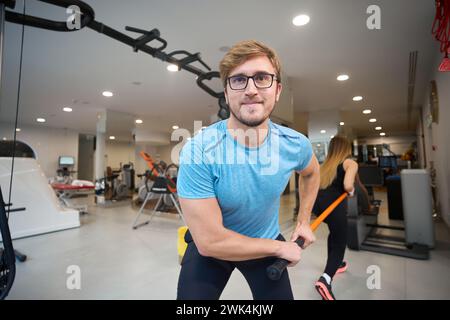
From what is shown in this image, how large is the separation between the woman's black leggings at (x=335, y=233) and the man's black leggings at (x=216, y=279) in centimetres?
115

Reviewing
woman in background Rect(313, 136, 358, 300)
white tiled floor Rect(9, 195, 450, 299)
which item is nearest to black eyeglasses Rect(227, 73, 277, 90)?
woman in background Rect(313, 136, 358, 300)

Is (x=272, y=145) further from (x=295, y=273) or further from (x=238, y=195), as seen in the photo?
(x=295, y=273)

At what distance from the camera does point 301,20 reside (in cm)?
266

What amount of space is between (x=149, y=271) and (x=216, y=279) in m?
1.67

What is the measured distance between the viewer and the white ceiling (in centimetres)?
249

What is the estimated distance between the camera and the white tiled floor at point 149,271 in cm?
196

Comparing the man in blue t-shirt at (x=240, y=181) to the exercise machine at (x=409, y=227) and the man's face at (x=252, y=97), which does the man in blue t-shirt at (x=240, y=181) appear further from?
the exercise machine at (x=409, y=227)

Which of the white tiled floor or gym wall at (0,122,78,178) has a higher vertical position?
gym wall at (0,122,78,178)

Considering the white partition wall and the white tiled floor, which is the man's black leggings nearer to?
the white tiled floor

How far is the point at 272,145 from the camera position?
37.6 inches

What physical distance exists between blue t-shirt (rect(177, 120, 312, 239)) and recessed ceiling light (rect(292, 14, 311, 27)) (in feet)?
7.30

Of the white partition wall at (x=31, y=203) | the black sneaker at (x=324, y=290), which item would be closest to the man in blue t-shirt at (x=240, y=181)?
the black sneaker at (x=324, y=290)

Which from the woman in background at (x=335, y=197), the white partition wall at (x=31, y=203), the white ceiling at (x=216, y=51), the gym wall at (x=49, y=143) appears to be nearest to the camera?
the woman in background at (x=335, y=197)
